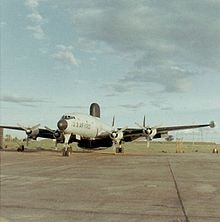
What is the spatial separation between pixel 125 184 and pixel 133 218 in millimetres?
5859

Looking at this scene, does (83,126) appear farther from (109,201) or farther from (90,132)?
(109,201)

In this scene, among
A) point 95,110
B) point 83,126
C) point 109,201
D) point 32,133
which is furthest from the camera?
point 95,110

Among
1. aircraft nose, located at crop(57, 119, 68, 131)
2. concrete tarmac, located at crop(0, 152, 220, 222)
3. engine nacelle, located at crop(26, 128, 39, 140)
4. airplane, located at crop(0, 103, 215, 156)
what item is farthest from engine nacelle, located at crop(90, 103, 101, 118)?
concrete tarmac, located at crop(0, 152, 220, 222)

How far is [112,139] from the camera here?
4359cm

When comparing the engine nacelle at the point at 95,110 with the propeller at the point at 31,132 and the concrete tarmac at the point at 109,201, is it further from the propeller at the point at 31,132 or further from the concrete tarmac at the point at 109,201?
the concrete tarmac at the point at 109,201

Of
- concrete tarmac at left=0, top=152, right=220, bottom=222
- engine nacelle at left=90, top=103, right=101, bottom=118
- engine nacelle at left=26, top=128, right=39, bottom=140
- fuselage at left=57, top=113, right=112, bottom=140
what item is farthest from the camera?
engine nacelle at left=90, top=103, right=101, bottom=118

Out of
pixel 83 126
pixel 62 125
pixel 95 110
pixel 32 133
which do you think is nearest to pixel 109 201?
pixel 62 125

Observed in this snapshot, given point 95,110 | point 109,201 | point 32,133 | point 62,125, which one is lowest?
point 109,201

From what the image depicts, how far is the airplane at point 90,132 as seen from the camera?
37.7 m

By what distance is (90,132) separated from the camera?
41.6 meters

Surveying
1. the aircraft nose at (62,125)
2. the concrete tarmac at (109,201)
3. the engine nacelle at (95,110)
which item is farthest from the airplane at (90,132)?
the concrete tarmac at (109,201)

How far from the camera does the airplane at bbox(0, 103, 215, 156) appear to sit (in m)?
37.7

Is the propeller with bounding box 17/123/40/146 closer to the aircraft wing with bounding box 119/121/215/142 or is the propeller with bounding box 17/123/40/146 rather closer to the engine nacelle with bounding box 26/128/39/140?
the engine nacelle with bounding box 26/128/39/140

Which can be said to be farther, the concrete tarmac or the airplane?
the airplane
